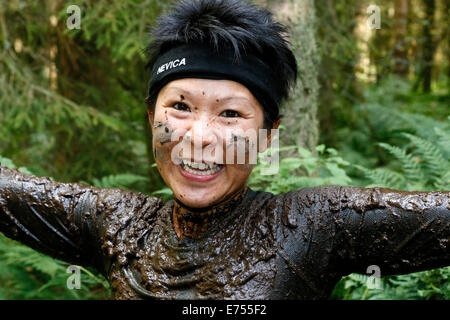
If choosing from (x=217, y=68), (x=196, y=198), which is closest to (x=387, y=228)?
(x=196, y=198)

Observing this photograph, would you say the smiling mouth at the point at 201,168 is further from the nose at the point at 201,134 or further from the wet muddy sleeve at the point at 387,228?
the wet muddy sleeve at the point at 387,228

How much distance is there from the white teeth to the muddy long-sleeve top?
23 centimetres

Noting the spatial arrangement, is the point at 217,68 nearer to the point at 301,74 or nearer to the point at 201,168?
the point at 201,168

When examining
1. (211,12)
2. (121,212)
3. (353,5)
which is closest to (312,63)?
(211,12)

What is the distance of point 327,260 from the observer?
6.17 feet

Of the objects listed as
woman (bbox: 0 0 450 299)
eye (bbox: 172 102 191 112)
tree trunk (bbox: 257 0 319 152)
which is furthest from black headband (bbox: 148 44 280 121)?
tree trunk (bbox: 257 0 319 152)

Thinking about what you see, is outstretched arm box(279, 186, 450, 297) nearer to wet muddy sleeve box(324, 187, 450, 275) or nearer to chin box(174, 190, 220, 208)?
wet muddy sleeve box(324, 187, 450, 275)

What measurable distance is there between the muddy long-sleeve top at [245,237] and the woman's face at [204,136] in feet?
0.60

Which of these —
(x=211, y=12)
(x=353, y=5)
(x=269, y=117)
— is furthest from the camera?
(x=353, y=5)

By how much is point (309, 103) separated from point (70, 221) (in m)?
2.40

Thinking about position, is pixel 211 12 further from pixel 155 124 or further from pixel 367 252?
pixel 367 252

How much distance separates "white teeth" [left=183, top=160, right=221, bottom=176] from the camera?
1964mm

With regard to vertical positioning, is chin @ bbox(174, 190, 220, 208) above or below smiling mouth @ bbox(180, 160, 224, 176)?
below

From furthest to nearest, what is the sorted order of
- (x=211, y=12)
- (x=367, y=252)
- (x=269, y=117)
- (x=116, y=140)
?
1. (x=116, y=140)
2. (x=269, y=117)
3. (x=211, y=12)
4. (x=367, y=252)
